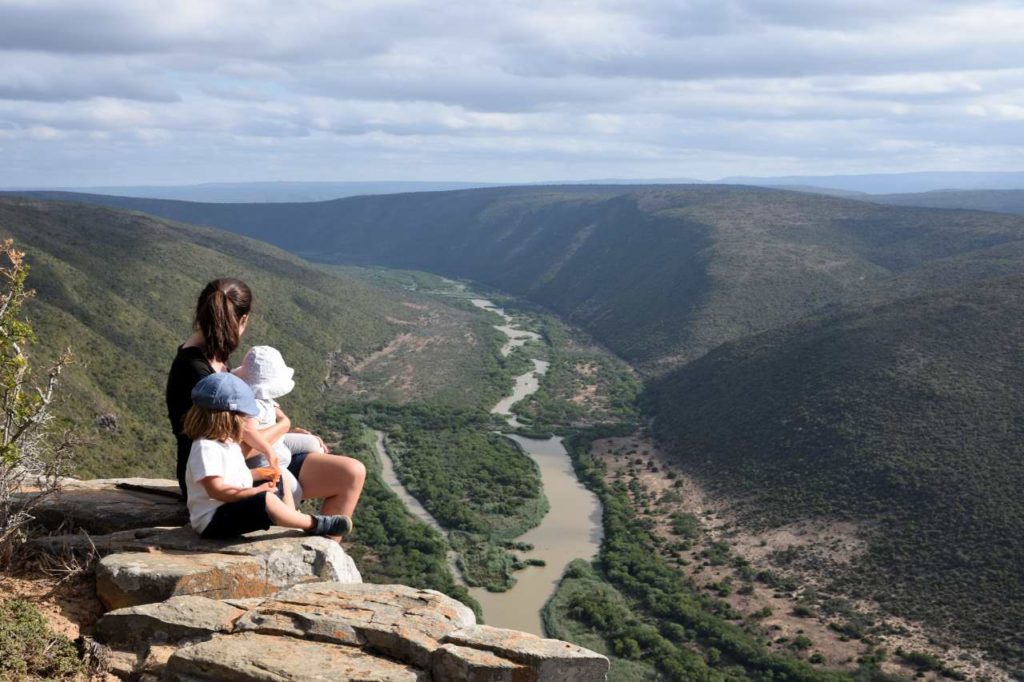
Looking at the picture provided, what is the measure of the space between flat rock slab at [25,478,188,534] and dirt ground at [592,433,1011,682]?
27521 mm

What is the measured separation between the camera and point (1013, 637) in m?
29.7

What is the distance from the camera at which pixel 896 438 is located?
4616 cm

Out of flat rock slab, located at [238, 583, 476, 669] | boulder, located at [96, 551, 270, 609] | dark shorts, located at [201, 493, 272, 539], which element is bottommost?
flat rock slab, located at [238, 583, 476, 669]

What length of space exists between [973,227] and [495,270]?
93759 mm

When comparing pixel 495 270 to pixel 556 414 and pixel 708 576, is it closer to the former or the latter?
pixel 556 414

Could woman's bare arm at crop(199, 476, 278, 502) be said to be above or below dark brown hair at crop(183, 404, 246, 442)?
below

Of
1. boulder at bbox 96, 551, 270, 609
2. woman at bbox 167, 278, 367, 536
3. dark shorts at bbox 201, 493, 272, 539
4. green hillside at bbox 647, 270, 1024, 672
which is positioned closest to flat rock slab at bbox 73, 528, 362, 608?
boulder at bbox 96, 551, 270, 609

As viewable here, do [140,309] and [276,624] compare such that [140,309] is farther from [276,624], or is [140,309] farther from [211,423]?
[276,624]

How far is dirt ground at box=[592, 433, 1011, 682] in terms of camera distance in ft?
98.6

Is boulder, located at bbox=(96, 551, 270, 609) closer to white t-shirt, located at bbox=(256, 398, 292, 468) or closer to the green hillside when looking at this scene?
white t-shirt, located at bbox=(256, 398, 292, 468)

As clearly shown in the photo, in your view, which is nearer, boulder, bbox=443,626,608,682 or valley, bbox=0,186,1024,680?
boulder, bbox=443,626,608,682

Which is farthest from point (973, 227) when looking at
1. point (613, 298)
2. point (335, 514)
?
point (335, 514)

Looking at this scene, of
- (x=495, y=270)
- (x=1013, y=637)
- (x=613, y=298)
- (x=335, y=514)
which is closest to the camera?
(x=335, y=514)

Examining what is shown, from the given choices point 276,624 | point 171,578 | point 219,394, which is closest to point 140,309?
point 171,578
